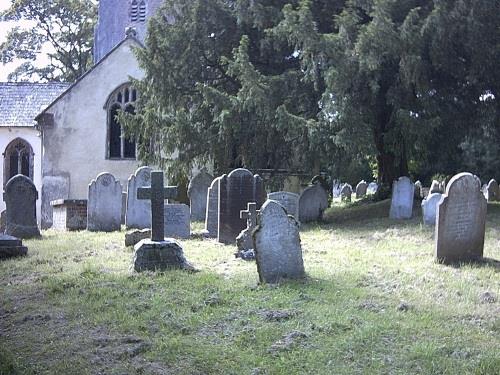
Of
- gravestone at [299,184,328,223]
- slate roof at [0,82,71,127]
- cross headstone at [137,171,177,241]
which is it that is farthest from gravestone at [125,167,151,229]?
slate roof at [0,82,71,127]

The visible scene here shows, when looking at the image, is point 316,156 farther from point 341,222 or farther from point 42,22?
point 42,22

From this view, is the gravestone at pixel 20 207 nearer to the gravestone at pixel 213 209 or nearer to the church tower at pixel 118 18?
the gravestone at pixel 213 209

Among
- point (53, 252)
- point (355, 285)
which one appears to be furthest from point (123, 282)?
point (53, 252)

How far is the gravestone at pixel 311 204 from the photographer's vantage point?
16.5 m

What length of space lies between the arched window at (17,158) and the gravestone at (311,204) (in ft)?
60.0

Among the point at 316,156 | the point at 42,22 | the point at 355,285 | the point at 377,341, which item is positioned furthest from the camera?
the point at 42,22

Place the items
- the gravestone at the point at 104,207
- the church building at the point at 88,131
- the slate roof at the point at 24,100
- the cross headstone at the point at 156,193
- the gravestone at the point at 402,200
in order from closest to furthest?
the cross headstone at the point at 156,193 < the gravestone at the point at 104,207 < the gravestone at the point at 402,200 < the church building at the point at 88,131 < the slate roof at the point at 24,100

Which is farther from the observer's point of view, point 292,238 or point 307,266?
point 307,266

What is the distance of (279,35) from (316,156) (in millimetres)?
3266

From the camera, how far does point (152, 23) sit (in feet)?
63.0

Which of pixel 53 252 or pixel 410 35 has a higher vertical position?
pixel 410 35

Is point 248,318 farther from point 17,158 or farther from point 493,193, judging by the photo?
point 17,158

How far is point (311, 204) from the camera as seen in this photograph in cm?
1659

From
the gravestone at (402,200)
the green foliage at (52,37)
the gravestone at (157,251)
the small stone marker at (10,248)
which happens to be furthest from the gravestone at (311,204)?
the green foliage at (52,37)
